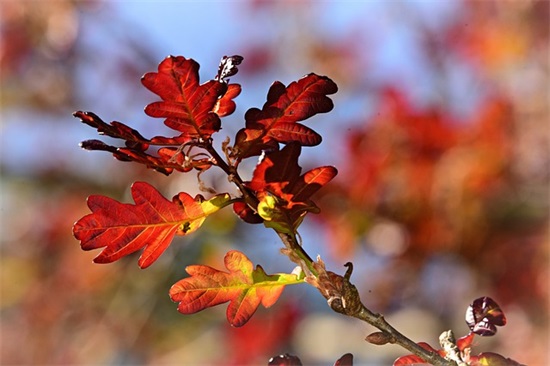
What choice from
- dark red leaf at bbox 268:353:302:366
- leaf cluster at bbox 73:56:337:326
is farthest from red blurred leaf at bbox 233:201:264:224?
dark red leaf at bbox 268:353:302:366

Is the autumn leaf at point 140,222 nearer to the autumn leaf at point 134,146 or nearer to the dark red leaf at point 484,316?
the autumn leaf at point 134,146

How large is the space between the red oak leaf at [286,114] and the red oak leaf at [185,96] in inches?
1.1

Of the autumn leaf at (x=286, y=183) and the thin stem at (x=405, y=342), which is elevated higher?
the autumn leaf at (x=286, y=183)

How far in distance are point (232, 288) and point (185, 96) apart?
0.15 meters

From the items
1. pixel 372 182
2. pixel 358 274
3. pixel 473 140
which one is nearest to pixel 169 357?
pixel 358 274

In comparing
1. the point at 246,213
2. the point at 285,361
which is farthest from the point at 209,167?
the point at 285,361

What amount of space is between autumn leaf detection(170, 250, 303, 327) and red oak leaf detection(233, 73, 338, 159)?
9 centimetres

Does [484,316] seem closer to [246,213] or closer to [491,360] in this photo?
[491,360]

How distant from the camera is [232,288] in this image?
473 millimetres

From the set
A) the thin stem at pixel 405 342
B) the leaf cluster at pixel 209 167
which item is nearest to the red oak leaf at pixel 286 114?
the leaf cluster at pixel 209 167

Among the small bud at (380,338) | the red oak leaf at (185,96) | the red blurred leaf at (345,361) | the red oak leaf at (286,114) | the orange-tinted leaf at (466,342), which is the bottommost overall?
the red blurred leaf at (345,361)

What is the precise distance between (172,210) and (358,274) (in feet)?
5.20

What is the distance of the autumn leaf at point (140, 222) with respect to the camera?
45 centimetres

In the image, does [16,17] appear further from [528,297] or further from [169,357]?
[528,297]
